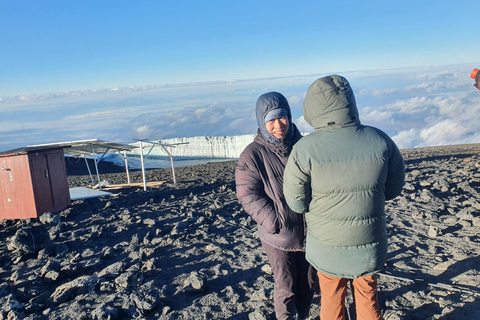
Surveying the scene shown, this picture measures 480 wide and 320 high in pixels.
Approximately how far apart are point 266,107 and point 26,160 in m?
6.99

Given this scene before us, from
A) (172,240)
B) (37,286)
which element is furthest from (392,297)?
(37,286)

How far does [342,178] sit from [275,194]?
0.65 metres

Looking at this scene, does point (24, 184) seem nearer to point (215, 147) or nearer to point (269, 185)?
point (269, 185)

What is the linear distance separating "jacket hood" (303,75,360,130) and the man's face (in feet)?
1.43

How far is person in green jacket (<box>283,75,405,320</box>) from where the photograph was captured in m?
1.98

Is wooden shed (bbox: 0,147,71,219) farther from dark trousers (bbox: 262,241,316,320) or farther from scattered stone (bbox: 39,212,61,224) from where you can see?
dark trousers (bbox: 262,241,316,320)

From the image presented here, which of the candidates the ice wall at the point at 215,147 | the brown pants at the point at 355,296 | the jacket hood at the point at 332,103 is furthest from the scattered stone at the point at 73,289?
the ice wall at the point at 215,147

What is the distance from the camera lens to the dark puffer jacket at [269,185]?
2.49 metres

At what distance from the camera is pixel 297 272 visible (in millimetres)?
2709

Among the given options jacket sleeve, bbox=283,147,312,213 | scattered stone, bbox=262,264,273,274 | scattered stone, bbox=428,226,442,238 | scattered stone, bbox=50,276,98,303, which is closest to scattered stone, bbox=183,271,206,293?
scattered stone, bbox=262,264,273,274

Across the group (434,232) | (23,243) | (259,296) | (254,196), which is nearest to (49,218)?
(23,243)

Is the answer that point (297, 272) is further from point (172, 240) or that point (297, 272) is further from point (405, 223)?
point (405, 223)

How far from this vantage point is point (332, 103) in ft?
6.68

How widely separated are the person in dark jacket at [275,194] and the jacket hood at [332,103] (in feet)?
1.51
